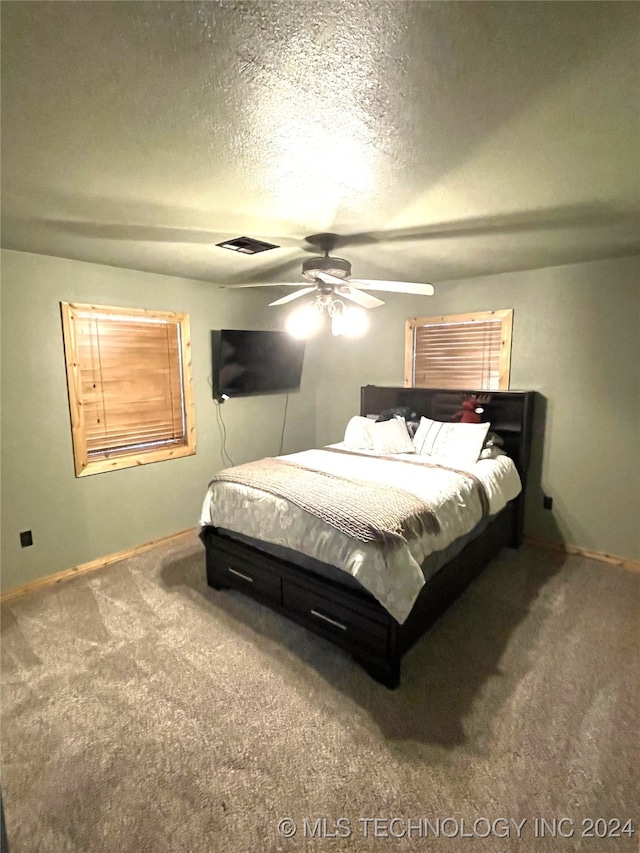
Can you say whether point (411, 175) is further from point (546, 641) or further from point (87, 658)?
point (87, 658)

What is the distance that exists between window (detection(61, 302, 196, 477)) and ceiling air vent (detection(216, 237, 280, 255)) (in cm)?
117

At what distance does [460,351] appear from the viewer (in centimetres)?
396

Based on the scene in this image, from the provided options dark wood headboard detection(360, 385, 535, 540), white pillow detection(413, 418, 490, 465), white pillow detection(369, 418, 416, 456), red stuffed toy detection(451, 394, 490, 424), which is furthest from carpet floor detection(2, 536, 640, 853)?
red stuffed toy detection(451, 394, 490, 424)

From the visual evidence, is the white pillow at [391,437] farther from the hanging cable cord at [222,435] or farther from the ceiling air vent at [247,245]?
the ceiling air vent at [247,245]

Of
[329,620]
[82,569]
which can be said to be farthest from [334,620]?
[82,569]

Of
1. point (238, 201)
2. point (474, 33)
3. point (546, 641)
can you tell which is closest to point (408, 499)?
point (546, 641)

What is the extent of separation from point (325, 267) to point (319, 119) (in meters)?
1.09

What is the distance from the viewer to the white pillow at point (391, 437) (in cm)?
371

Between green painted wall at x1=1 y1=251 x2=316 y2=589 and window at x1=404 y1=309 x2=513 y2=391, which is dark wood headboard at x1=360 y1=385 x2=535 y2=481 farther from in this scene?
green painted wall at x1=1 y1=251 x2=316 y2=589

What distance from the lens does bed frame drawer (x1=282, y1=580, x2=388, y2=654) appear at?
2.14 meters

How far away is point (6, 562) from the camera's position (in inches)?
114

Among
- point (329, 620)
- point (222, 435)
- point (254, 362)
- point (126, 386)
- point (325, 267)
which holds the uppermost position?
point (325, 267)

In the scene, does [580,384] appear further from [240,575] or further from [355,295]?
[240,575]

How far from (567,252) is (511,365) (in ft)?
3.39
